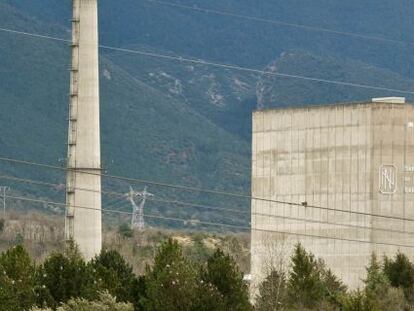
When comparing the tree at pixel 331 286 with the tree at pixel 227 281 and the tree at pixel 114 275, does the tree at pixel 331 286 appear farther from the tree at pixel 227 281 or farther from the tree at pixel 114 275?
the tree at pixel 114 275

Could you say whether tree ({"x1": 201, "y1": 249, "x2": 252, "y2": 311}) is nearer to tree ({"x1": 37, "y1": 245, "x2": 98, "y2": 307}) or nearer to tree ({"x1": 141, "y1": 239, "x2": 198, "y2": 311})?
tree ({"x1": 141, "y1": 239, "x2": 198, "y2": 311})

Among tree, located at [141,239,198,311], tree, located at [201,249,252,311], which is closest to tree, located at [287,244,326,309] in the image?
tree, located at [201,249,252,311]

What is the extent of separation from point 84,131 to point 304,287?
20.2m

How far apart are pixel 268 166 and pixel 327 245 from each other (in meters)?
7.80

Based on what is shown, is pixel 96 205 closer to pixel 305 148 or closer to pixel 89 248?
pixel 89 248

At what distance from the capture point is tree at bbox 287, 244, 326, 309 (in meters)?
83.9

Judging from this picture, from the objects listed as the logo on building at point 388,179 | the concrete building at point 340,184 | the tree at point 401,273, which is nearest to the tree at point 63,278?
the tree at point 401,273

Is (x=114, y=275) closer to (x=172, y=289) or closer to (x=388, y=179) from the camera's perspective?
(x=172, y=289)

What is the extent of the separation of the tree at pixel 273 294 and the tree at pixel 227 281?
5.90 metres

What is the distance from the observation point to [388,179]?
11462 cm

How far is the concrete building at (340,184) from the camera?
11369 cm

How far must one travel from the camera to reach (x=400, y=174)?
115 meters

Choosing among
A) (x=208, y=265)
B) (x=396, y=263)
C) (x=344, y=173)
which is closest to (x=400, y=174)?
(x=344, y=173)

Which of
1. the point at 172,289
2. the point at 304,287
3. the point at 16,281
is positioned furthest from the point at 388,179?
the point at 16,281
